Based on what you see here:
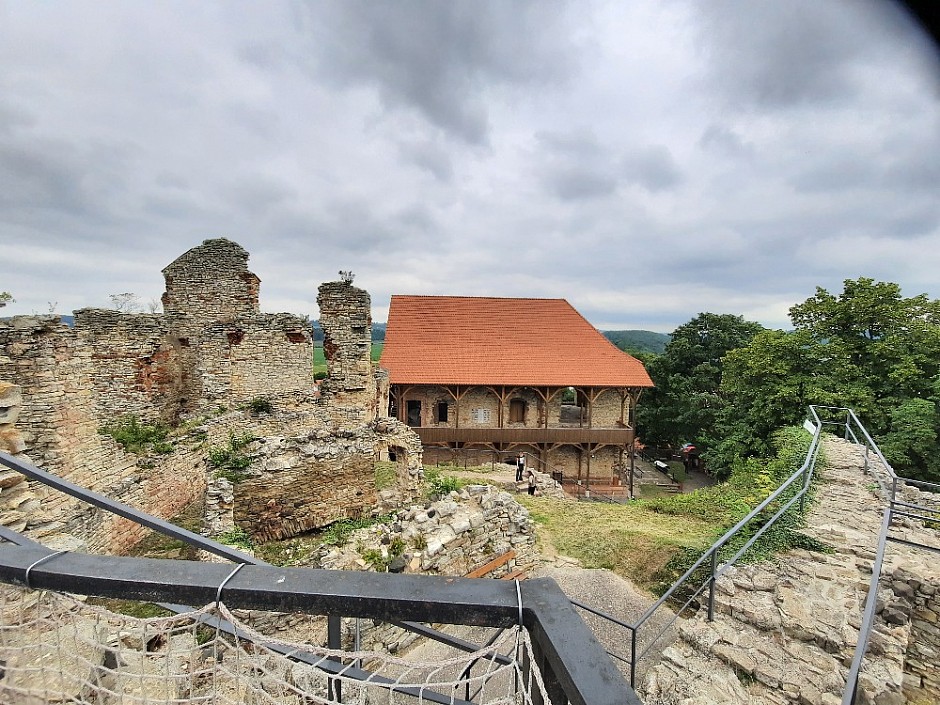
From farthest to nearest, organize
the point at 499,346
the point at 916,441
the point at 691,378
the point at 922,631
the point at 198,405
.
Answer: the point at 691,378, the point at 499,346, the point at 916,441, the point at 198,405, the point at 922,631

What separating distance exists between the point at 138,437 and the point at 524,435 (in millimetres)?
13886

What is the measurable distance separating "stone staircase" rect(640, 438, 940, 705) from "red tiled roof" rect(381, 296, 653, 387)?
12455 mm

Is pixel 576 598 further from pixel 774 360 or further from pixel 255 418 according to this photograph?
pixel 774 360

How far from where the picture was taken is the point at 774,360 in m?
15.4

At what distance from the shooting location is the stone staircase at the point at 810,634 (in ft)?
11.7

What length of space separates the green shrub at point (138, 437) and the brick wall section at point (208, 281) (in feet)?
14.6

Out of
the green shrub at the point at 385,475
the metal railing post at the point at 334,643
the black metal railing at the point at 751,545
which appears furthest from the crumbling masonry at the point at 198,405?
the black metal railing at the point at 751,545

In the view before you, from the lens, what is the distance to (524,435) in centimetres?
1820

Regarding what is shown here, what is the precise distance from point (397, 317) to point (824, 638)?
18.2m

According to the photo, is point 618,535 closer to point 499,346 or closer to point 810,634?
point 810,634

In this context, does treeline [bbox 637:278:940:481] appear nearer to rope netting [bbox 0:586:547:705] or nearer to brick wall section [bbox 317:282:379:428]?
brick wall section [bbox 317:282:379:428]

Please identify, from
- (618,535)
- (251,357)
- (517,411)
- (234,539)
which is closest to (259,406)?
(251,357)

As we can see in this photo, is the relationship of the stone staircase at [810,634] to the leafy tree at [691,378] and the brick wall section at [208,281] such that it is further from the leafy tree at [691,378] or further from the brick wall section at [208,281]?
the leafy tree at [691,378]

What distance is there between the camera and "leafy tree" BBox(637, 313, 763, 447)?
22.3m
